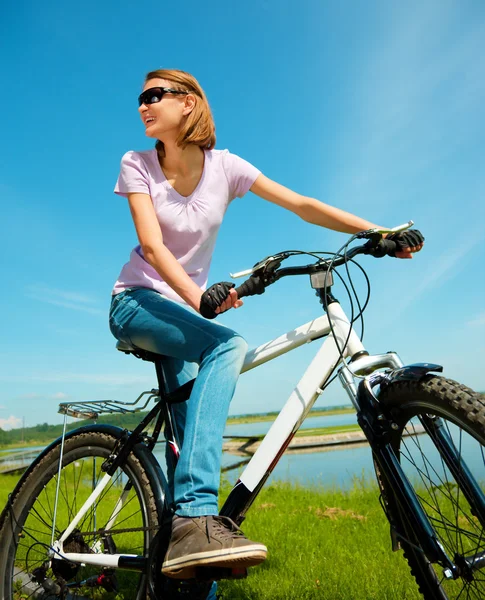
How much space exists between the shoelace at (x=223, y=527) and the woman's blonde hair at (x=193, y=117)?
5.93ft

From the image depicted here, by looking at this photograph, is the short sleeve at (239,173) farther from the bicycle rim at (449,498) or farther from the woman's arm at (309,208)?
the bicycle rim at (449,498)

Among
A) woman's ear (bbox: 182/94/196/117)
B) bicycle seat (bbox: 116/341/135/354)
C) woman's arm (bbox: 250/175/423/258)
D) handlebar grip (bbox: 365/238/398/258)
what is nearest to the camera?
handlebar grip (bbox: 365/238/398/258)

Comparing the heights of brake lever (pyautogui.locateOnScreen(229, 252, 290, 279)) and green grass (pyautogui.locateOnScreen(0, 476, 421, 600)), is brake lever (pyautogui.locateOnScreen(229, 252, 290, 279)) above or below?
above

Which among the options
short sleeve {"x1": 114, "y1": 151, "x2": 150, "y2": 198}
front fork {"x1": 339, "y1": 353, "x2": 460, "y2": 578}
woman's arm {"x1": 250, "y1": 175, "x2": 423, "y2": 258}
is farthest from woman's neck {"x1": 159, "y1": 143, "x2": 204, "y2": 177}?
front fork {"x1": 339, "y1": 353, "x2": 460, "y2": 578}

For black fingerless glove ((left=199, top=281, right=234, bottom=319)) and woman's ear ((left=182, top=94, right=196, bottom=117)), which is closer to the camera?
black fingerless glove ((left=199, top=281, right=234, bottom=319))

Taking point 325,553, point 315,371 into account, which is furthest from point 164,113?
point 325,553

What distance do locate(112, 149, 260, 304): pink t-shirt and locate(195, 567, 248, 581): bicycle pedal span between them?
1.22 meters

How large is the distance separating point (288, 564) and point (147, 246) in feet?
7.47

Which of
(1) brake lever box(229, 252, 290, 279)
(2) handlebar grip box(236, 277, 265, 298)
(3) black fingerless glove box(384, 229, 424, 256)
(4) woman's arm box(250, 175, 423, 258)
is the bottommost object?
(2) handlebar grip box(236, 277, 265, 298)

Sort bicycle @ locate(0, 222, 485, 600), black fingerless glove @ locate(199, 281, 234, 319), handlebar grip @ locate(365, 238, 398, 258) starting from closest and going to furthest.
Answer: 1. bicycle @ locate(0, 222, 485, 600)
2. black fingerless glove @ locate(199, 281, 234, 319)
3. handlebar grip @ locate(365, 238, 398, 258)

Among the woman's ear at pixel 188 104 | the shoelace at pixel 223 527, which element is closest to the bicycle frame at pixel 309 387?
the shoelace at pixel 223 527

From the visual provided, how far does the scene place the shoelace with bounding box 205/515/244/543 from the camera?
188cm

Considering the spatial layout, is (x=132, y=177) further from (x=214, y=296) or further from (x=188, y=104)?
(x=214, y=296)

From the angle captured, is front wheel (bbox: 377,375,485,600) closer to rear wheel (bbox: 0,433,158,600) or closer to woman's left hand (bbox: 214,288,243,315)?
woman's left hand (bbox: 214,288,243,315)
